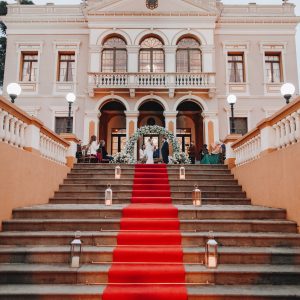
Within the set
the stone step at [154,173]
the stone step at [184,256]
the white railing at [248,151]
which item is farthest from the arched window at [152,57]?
the stone step at [184,256]

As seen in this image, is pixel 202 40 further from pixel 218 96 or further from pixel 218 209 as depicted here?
pixel 218 209

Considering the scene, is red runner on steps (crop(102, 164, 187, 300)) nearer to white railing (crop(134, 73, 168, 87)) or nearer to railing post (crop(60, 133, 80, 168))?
railing post (crop(60, 133, 80, 168))

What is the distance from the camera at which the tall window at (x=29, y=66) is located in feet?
65.3

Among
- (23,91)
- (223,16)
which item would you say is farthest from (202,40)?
(23,91)

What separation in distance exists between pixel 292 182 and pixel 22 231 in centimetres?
484

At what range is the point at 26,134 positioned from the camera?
726cm

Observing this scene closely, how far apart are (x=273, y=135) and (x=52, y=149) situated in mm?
5516

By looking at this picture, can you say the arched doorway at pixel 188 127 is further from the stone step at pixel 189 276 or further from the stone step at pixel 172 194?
the stone step at pixel 189 276

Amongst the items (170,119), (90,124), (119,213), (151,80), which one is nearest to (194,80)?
(151,80)

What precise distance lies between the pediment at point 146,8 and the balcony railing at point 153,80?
3.76 meters

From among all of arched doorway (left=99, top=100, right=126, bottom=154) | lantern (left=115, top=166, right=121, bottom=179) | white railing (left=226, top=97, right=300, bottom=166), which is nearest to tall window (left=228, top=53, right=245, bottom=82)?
arched doorway (left=99, top=100, right=126, bottom=154)

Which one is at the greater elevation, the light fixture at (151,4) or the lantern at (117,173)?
the light fixture at (151,4)

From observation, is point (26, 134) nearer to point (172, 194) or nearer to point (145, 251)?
point (172, 194)

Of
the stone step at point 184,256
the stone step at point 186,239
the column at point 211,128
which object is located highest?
the column at point 211,128
